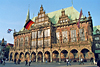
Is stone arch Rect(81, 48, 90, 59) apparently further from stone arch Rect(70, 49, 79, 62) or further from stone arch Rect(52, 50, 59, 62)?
stone arch Rect(52, 50, 59, 62)

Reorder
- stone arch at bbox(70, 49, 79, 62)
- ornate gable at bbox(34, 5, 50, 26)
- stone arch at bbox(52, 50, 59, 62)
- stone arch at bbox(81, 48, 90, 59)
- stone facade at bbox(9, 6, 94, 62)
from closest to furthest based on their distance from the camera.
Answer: stone facade at bbox(9, 6, 94, 62)
stone arch at bbox(81, 48, 90, 59)
stone arch at bbox(70, 49, 79, 62)
stone arch at bbox(52, 50, 59, 62)
ornate gable at bbox(34, 5, 50, 26)

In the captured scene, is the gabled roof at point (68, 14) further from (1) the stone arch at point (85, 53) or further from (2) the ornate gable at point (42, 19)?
(1) the stone arch at point (85, 53)

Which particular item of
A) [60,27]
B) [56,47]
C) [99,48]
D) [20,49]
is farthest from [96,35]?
[20,49]

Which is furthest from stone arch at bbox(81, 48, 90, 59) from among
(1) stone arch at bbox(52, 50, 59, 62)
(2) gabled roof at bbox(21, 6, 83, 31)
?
(2) gabled roof at bbox(21, 6, 83, 31)

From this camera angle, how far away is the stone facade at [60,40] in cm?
2873

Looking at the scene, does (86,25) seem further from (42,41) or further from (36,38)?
(36,38)

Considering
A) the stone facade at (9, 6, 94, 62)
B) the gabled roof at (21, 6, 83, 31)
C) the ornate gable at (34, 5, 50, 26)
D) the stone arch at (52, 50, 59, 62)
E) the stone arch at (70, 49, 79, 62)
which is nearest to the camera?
the stone facade at (9, 6, 94, 62)

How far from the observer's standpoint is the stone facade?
2873cm

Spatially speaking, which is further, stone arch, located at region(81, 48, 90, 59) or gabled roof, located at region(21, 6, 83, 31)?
gabled roof, located at region(21, 6, 83, 31)

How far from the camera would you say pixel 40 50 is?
3434 cm

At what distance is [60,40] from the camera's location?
32.7m

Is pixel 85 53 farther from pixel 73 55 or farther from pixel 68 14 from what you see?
pixel 68 14

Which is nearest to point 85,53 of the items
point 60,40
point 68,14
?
point 60,40

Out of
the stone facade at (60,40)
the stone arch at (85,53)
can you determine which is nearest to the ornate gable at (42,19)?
the stone facade at (60,40)
